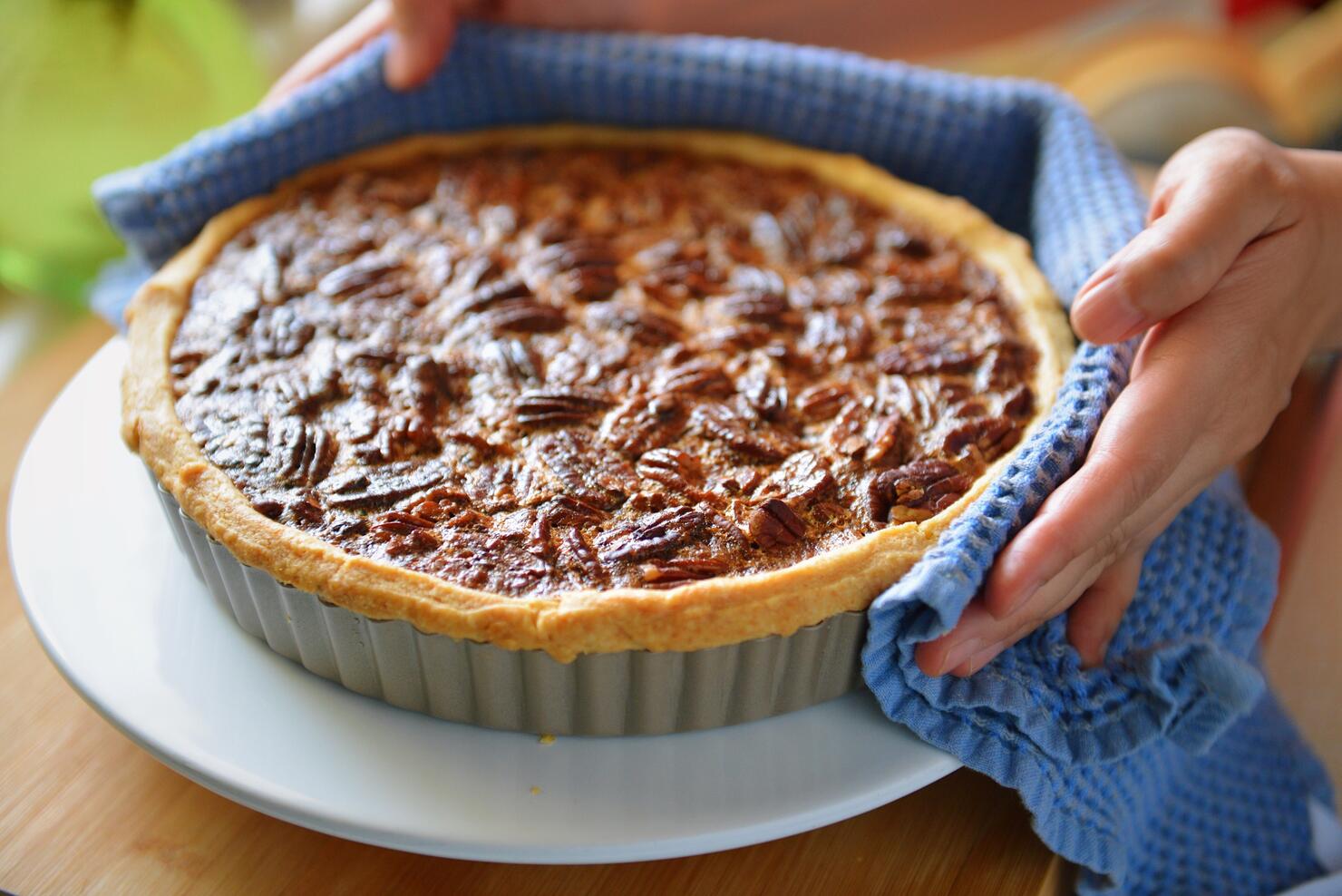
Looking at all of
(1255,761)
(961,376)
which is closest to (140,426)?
(961,376)

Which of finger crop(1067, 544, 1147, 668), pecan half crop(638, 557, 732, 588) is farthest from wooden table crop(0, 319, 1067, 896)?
pecan half crop(638, 557, 732, 588)

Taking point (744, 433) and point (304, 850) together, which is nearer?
point (304, 850)

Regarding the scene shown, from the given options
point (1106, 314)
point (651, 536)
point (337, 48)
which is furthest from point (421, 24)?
point (1106, 314)

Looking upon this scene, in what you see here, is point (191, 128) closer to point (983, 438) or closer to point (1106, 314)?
point (983, 438)

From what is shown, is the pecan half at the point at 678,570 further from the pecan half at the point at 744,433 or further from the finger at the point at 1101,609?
the finger at the point at 1101,609

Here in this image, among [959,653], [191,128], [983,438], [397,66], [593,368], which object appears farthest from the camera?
[191,128]
